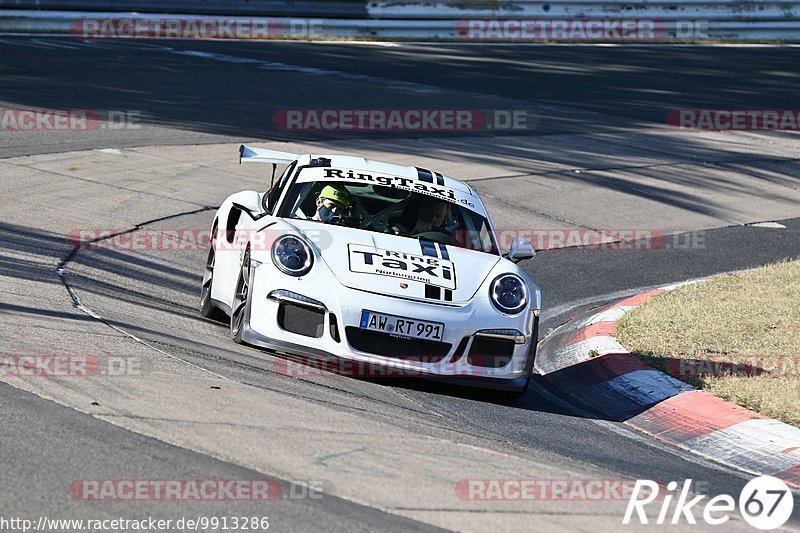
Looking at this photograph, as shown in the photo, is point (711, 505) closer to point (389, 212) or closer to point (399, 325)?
point (399, 325)

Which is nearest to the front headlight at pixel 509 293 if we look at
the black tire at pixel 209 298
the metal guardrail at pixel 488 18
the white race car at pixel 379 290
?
the white race car at pixel 379 290

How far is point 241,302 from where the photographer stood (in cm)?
736

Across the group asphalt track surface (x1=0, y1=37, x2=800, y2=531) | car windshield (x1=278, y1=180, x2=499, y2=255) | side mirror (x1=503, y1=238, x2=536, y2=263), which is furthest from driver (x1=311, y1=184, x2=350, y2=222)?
side mirror (x1=503, y1=238, x2=536, y2=263)

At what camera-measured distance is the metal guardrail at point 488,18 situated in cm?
2547

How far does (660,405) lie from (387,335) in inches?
71.7

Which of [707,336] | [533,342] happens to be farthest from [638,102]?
[533,342]

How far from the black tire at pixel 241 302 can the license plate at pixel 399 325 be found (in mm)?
791

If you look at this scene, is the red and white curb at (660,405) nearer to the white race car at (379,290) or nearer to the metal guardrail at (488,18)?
the white race car at (379,290)

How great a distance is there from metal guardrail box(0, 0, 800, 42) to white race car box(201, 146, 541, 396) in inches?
705

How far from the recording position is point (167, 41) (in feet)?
80.2

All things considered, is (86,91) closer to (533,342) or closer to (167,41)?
(167,41)

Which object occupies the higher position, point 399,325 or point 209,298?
point 399,325

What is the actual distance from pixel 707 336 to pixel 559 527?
446cm

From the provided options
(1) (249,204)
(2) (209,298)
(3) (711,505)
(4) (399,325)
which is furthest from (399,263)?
(3) (711,505)
